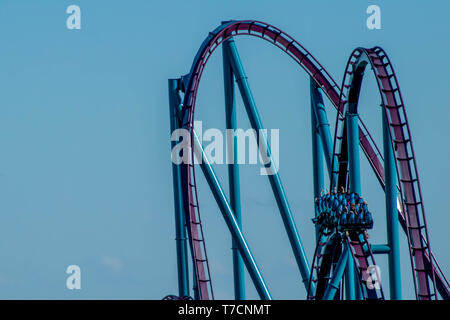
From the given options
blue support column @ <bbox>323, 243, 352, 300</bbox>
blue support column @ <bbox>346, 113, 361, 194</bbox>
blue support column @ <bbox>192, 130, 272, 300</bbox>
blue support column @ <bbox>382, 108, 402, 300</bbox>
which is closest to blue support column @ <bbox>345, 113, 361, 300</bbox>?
blue support column @ <bbox>346, 113, 361, 194</bbox>

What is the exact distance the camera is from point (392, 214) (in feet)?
52.1

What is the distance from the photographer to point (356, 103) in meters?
Answer: 17.1

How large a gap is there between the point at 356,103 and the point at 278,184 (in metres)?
3.15

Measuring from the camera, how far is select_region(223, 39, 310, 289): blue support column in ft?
64.6

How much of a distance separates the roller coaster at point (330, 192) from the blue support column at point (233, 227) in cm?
2

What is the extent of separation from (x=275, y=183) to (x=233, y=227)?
4.56 feet

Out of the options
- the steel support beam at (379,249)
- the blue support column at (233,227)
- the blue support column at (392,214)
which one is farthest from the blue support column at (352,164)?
the blue support column at (233,227)

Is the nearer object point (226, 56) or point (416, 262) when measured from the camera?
point (416, 262)

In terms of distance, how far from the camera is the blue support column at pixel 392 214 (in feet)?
50.2

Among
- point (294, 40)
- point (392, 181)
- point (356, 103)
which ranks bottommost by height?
point (392, 181)

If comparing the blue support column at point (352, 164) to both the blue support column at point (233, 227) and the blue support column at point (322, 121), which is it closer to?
the blue support column at point (233, 227)
